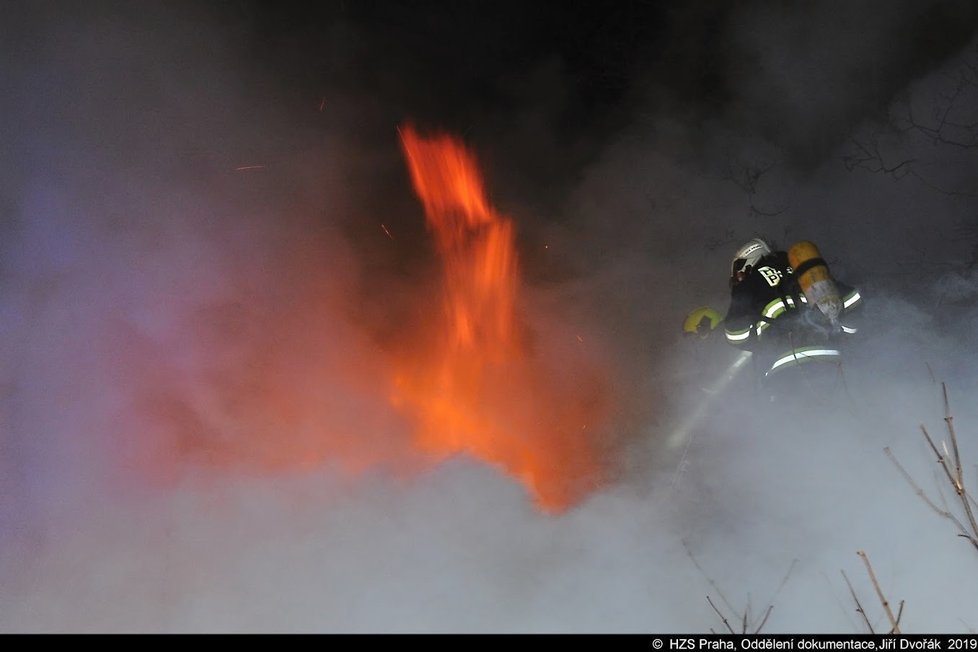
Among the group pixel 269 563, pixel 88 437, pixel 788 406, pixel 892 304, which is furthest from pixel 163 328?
pixel 892 304

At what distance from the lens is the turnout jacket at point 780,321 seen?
435 cm

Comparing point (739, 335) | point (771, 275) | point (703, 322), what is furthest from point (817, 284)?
point (703, 322)

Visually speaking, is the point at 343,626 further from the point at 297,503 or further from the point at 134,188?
the point at 134,188

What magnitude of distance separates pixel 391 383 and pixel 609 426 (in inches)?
88.6

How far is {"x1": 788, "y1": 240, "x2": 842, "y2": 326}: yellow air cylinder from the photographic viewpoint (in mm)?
4297

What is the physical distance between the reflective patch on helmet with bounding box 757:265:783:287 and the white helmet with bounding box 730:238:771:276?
12cm

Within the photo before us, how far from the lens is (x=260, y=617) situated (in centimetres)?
506

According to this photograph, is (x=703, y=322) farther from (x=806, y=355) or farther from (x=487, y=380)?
(x=487, y=380)

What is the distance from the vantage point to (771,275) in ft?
15.4

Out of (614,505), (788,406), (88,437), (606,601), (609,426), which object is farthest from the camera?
(609,426)

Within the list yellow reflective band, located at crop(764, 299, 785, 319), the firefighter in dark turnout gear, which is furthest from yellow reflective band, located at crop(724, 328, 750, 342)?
yellow reflective band, located at crop(764, 299, 785, 319)

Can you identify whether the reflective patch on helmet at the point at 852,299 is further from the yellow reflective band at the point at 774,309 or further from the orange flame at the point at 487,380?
the orange flame at the point at 487,380

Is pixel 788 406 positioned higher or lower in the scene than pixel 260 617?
higher

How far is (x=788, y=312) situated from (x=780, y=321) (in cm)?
7
